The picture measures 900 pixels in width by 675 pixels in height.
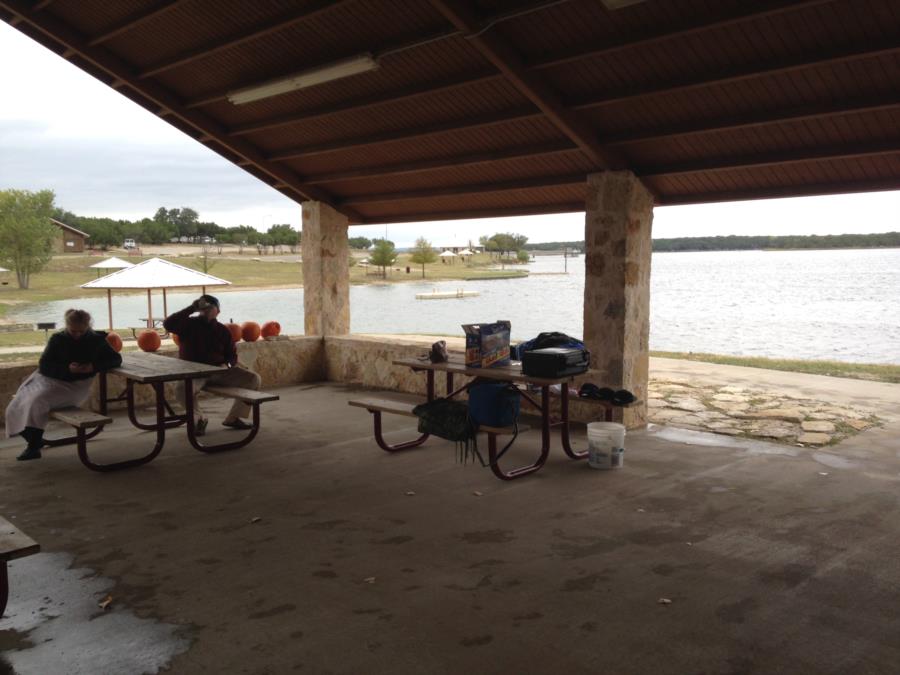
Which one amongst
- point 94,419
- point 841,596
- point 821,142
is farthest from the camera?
point 821,142

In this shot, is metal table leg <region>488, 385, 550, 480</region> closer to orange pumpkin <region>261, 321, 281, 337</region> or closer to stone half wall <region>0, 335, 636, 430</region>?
stone half wall <region>0, 335, 636, 430</region>

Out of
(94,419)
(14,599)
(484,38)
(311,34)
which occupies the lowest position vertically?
(14,599)

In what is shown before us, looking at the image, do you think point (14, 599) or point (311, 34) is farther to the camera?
point (311, 34)

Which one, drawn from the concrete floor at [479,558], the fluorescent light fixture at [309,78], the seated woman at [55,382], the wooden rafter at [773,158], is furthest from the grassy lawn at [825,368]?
the seated woman at [55,382]

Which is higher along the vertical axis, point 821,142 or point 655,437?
point 821,142

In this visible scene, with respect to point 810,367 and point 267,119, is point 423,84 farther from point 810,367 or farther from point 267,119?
point 810,367

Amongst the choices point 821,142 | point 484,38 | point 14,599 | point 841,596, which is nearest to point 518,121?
point 484,38

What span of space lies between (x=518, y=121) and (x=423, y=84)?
1032 mm

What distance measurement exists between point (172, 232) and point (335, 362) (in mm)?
32515

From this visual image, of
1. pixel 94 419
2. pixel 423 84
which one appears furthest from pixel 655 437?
pixel 94 419

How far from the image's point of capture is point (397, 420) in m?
7.62

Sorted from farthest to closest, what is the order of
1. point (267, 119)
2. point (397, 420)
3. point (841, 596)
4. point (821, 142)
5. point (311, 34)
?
point (267, 119), point (397, 420), point (311, 34), point (821, 142), point (841, 596)

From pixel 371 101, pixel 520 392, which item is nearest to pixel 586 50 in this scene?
pixel 371 101

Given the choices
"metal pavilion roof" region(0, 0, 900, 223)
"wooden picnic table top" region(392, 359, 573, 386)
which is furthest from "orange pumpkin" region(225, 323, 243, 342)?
"wooden picnic table top" region(392, 359, 573, 386)
